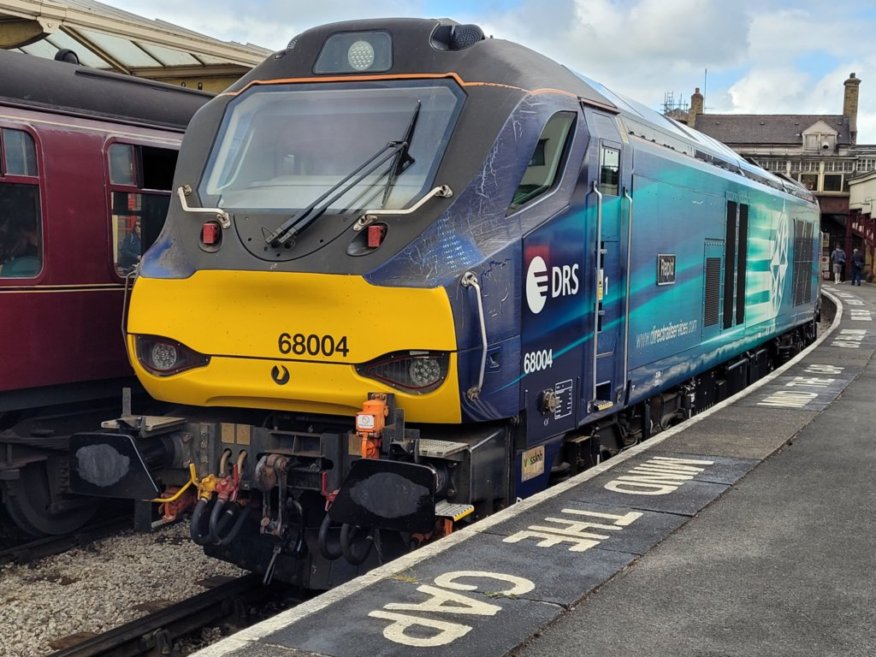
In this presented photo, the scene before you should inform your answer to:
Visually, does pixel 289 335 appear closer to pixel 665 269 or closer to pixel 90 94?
pixel 90 94

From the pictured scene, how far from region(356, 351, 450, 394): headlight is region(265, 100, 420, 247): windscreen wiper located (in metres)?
0.86

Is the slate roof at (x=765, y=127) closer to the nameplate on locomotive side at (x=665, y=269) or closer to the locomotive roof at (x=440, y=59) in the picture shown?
the nameplate on locomotive side at (x=665, y=269)

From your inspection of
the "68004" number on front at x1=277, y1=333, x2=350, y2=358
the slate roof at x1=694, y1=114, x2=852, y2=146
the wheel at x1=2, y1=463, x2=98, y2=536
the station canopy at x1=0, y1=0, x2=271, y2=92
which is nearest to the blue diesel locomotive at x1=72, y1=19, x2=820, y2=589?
the "68004" number on front at x1=277, y1=333, x2=350, y2=358

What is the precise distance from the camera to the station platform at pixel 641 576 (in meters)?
4.17

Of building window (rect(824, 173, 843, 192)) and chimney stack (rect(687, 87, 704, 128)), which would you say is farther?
chimney stack (rect(687, 87, 704, 128))

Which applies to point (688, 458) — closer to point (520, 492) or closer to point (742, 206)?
point (520, 492)

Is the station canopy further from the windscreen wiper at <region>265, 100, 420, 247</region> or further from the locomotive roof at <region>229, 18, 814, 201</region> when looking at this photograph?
the windscreen wiper at <region>265, 100, 420, 247</region>

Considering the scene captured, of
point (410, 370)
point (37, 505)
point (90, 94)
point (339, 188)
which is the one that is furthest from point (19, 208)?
point (410, 370)

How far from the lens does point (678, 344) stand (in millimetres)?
8969

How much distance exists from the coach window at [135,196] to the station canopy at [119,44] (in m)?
1.81

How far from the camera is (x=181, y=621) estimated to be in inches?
245

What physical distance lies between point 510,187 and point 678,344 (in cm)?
363

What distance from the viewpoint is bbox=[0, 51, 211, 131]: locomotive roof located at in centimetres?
756

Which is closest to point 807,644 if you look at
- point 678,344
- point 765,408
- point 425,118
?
point 425,118
